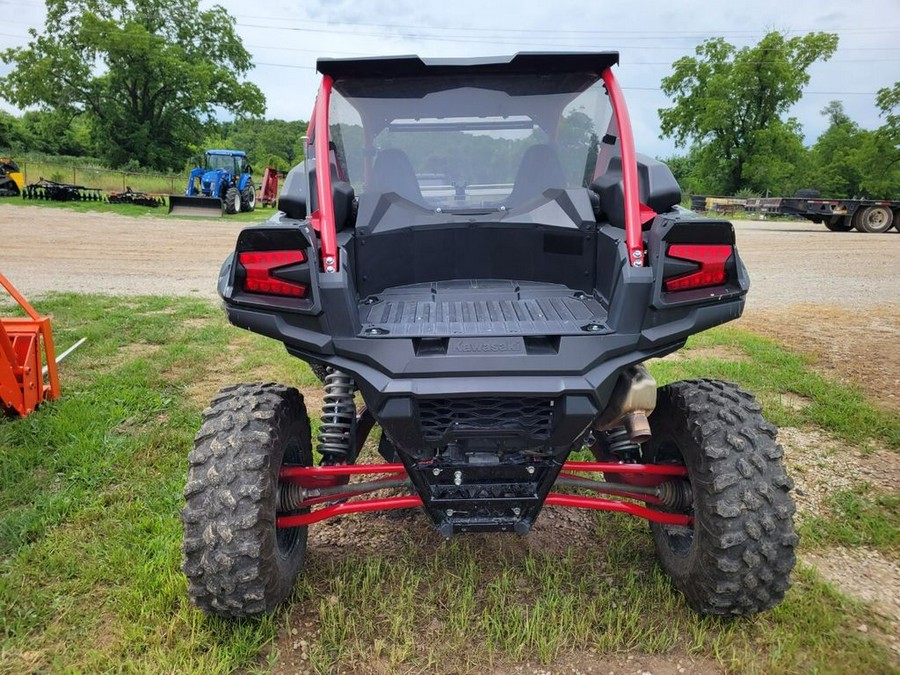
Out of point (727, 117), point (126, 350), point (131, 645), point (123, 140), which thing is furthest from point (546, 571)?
point (727, 117)

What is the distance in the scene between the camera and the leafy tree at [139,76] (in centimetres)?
4056

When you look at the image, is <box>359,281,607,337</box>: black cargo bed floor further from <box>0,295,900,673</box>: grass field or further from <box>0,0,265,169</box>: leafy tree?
<box>0,0,265,169</box>: leafy tree

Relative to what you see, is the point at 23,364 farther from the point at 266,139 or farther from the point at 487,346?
the point at 266,139

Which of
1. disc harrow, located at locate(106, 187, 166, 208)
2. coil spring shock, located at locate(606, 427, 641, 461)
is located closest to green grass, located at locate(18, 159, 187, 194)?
disc harrow, located at locate(106, 187, 166, 208)

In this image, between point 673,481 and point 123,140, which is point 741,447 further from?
point 123,140

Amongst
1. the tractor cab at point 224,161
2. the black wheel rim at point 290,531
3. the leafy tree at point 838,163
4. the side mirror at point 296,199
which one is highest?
the leafy tree at point 838,163

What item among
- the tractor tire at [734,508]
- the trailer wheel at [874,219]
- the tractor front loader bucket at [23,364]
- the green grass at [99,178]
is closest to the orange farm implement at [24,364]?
the tractor front loader bucket at [23,364]

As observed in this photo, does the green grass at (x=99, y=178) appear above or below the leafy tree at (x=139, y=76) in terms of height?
below

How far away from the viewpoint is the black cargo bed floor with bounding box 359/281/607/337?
2.36m

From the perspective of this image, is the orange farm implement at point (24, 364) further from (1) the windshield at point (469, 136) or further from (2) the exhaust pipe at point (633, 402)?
(2) the exhaust pipe at point (633, 402)

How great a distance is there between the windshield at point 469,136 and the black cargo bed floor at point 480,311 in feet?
1.48

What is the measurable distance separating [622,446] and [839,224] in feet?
78.1

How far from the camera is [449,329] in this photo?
2377mm

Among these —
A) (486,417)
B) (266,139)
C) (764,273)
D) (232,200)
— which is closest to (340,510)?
(486,417)
